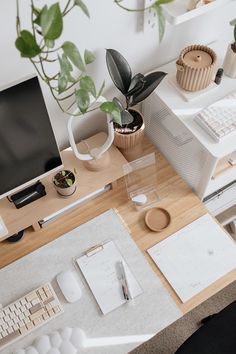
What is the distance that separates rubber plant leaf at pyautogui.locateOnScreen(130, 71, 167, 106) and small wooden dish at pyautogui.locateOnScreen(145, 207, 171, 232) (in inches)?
15.6

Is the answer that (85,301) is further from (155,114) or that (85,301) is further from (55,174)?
(155,114)

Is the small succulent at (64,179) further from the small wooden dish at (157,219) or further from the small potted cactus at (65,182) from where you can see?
the small wooden dish at (157,219)

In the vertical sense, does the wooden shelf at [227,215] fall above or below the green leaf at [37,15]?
below

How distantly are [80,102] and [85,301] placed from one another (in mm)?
627

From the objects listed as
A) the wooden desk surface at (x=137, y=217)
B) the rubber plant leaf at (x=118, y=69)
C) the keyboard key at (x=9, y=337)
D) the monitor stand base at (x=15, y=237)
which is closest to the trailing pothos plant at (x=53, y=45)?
the rubber plant leaf at (x=118, y=69)

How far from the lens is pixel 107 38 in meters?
1.25

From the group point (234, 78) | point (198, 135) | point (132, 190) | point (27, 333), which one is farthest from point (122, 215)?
point (234, 78)

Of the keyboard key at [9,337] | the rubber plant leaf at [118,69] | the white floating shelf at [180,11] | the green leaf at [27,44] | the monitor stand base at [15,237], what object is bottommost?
the keyboard key at [9,337]

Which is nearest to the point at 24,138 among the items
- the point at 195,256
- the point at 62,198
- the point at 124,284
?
the point at 62,198

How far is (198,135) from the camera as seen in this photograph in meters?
1.32

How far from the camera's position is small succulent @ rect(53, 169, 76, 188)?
1.38 meters

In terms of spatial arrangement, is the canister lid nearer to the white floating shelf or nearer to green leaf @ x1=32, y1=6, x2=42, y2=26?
the white floating shelf

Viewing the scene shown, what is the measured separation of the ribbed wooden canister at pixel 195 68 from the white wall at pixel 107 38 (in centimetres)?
11

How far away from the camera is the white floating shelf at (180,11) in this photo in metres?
1.20
